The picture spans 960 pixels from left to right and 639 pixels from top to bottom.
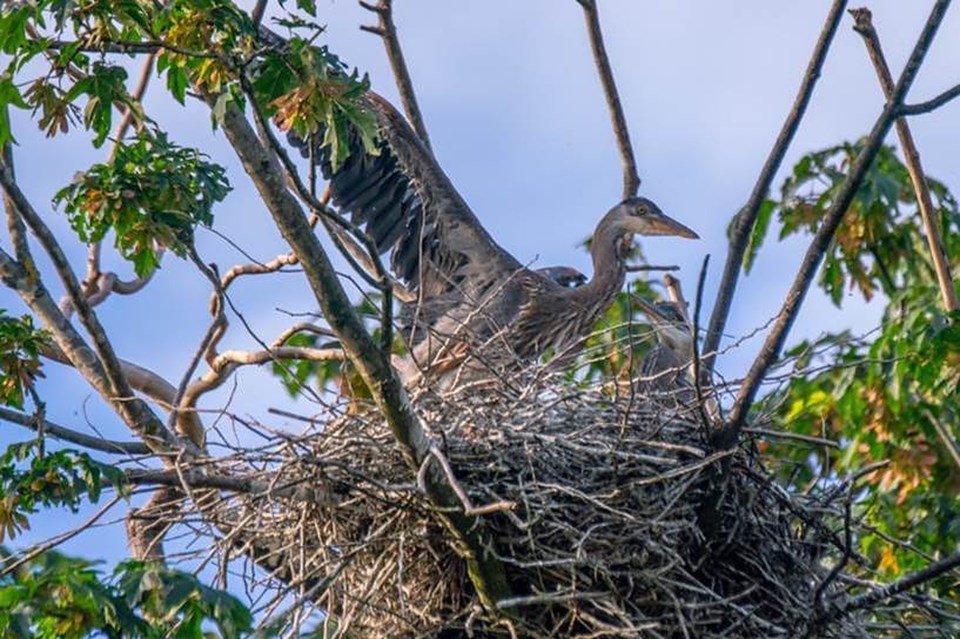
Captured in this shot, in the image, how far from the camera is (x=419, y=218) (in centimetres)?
823

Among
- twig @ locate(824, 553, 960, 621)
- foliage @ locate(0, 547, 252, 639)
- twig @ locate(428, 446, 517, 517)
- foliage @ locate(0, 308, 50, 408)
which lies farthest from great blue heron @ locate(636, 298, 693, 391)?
foliage @ locate(0, 547, 252, 639)

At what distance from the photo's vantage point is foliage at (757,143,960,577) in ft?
24.7

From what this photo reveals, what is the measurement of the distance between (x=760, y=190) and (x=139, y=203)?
79.2 inches

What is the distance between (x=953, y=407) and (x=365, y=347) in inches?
171

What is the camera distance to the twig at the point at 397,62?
7602 mm

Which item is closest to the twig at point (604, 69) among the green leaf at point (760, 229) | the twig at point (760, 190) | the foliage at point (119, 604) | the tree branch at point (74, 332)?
the green leaf at point (760, 229)

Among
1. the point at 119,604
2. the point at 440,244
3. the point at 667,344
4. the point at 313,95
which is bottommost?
the point at 119,604

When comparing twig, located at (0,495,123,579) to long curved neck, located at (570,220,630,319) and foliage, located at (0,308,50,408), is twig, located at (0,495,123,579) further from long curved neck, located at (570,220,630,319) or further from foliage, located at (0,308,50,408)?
long curved neck, located at (570,220,630,319)

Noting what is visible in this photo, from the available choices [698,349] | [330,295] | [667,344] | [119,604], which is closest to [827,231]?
[698,349]

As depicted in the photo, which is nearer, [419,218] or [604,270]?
[419,218]

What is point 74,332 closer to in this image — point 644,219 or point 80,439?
point 80,439

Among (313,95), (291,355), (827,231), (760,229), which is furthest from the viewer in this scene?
(760,229)

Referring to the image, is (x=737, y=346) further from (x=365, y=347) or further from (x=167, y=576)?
(x=167, y=576)

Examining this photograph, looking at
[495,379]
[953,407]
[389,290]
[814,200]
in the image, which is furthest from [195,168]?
[953,407]
